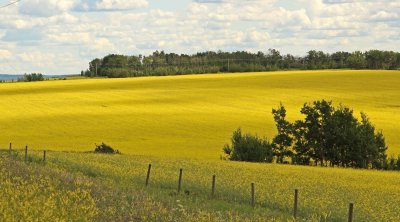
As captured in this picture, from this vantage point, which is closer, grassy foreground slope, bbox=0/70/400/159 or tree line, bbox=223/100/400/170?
tree line, bbox=223/100/400/170

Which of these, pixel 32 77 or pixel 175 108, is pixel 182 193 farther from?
pixel 32 77

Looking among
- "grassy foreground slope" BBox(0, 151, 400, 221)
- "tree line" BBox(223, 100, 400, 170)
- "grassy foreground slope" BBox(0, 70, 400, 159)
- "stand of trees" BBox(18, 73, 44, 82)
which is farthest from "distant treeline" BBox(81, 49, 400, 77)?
"grassy foreground slope" BBox(0, 151, 400, 221)

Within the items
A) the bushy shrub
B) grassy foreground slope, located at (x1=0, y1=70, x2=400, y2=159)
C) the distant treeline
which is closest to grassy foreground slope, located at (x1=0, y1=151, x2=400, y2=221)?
the bushy shrub

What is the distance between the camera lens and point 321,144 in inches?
2191

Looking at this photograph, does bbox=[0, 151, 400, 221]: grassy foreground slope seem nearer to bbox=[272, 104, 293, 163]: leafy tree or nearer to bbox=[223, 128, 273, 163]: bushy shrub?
bbox=[223, 128, 273, 163]: bushy shrub

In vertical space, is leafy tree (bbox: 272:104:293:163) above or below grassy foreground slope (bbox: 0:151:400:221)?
below

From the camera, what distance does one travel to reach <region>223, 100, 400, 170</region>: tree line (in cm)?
5388

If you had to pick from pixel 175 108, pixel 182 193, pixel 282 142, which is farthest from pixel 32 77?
pixel 182 193

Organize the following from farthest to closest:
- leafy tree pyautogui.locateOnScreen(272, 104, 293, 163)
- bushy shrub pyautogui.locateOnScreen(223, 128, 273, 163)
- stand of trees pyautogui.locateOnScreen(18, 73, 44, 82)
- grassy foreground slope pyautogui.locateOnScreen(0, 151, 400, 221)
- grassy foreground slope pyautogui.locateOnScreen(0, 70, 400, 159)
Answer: stand of trees pyautogui.locateOnScreen(18, 73, 44, 82) → grassy foreground slope pyautogui.locateOnScreen(0, 70, 400, 159) → leafy tree pyautogui.locateOnScreen(272, 104, 293, 163) → bushy shrub pyautogui.locateOnScreen(223, 128, 273, 163) → grassy foreground slope pyautogui.locateOnScreen(0, 151, 400, 221)

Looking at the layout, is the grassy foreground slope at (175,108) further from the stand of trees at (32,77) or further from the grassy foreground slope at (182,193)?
the stand of trees at (32,77)

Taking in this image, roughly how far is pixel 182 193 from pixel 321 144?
3360 centimetres

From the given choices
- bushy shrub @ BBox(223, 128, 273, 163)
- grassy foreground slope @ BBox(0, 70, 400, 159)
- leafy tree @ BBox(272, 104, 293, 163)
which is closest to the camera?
bushy shrub @ BBox(223, 128, 273, 163)

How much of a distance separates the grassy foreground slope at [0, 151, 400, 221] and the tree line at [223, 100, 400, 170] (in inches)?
539

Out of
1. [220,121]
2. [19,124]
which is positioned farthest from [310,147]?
[19,124]
